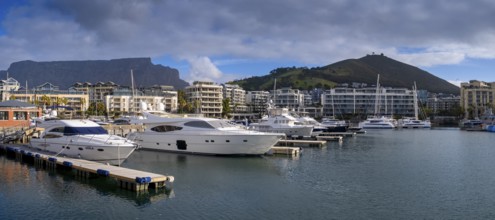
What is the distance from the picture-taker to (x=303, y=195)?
2325 cm

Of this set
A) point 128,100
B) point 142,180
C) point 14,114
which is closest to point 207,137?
point 142,180

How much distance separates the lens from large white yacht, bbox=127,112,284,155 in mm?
38531

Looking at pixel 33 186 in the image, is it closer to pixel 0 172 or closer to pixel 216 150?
pixel 0 172

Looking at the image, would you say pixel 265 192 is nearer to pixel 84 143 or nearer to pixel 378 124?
pixel 84 143

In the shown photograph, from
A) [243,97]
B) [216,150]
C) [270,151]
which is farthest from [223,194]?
[243,97]

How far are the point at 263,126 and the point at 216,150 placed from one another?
23.0 m

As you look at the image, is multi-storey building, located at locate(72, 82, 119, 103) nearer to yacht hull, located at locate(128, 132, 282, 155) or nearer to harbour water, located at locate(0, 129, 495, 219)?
yacht hull, located at locate(128, 132, 282, 155)

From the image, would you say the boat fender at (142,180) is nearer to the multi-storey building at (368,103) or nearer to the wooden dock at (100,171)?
the wooden dock at (100,171)

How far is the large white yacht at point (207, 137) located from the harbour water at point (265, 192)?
2277mm

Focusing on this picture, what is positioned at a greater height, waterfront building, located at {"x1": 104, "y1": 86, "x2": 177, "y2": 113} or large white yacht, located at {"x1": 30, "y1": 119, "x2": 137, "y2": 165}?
waterfront building, located at {"x1": 104, "y1": 86, "x2": 177, "y2": 113}

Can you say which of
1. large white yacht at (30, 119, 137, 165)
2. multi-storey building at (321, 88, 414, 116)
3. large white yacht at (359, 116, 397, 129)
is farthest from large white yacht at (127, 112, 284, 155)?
multi-storey building at (321, 88, 414, 116)

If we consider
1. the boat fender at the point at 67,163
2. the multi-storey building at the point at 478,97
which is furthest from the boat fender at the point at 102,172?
the multi-storey building at the point at 478,97

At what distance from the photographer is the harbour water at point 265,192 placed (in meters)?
19.8

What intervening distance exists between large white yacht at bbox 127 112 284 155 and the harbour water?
7.47 ft
